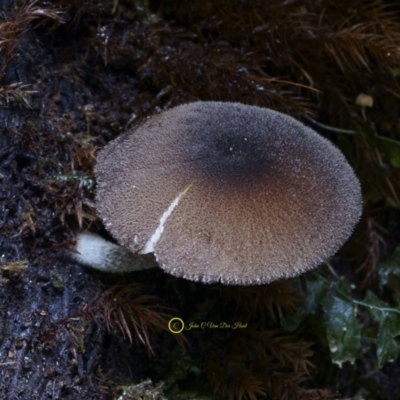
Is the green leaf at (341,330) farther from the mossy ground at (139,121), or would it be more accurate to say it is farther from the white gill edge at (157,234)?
the white gill edge at (157,234)

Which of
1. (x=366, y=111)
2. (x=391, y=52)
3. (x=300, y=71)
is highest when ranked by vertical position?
(x=391, y=52)

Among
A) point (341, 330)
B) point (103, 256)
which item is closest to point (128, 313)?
point (103, 256)

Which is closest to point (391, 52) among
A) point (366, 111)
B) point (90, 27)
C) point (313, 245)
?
point (366, 111)

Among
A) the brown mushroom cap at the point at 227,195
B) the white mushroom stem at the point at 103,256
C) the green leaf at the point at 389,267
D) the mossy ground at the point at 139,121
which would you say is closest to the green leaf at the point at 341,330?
the mossy ground at the point at 139,121

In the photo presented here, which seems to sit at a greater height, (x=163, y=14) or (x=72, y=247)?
(x=163, y=14)

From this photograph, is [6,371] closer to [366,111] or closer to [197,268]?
[197,268]

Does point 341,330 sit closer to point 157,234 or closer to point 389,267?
point 389,267
